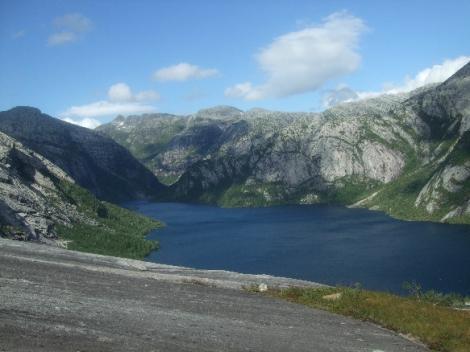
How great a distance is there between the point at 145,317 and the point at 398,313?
63.9 feet

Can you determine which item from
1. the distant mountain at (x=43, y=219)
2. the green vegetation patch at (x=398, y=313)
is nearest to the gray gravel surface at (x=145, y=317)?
the green vegetation patch at (x=398, y=313)

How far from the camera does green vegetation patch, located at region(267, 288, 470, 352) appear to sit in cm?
3428

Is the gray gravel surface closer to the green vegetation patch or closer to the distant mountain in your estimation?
the green vegetation patch

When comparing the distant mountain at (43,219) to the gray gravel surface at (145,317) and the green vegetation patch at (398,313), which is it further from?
the green vegetation patch at (398,313)

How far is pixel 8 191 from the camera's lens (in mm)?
139750

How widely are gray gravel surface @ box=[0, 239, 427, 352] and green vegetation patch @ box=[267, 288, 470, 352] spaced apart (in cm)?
164

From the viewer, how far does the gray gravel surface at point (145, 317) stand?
26.9 meters

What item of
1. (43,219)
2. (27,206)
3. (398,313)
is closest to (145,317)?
(398,313)

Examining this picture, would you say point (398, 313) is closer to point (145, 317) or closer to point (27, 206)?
point (145, 317)

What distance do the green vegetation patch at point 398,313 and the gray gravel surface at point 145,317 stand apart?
164 cm

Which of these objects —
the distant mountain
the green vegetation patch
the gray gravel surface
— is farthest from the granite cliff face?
the green vegetation patch

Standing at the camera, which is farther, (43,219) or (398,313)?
(43,219)

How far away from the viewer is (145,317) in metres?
32.3

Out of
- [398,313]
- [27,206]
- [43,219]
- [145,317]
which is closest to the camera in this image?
[145,317]
